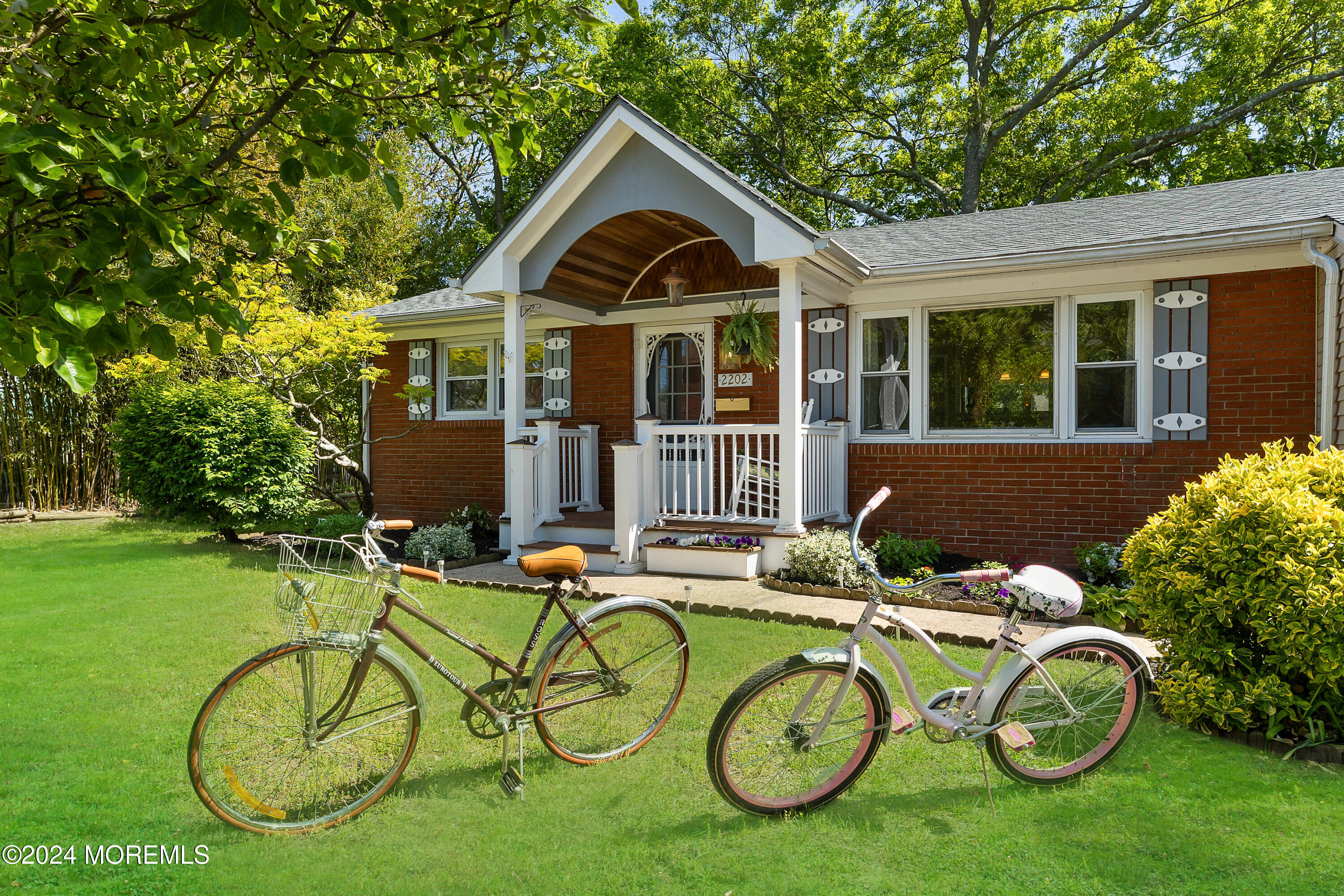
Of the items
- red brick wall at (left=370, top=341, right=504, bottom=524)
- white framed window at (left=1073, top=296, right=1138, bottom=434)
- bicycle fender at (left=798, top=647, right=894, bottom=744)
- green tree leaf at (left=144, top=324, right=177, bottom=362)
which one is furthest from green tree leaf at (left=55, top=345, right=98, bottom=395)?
red brick wall at (left=370, top=341, right=504, bottom=524)

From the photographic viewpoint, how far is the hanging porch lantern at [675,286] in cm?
914

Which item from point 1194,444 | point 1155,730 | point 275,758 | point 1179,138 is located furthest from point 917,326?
point 1179,138

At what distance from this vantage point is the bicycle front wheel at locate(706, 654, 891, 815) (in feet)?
9.75

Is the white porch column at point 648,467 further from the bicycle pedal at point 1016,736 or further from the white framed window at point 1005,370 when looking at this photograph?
the bicycle pedal at point 1016,736

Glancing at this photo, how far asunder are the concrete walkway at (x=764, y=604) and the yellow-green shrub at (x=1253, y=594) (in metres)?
1.13

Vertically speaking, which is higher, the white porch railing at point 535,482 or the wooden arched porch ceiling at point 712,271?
the wooden arched porch ceiling at point 712,271

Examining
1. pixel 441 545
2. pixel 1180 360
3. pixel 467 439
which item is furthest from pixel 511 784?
pixel 467 439

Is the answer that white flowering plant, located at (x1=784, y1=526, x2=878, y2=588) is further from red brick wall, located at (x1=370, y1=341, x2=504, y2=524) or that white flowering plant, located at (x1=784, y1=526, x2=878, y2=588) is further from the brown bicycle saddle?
red brick wall, located at (x1=370, y1=341, x2=504, y2=524)

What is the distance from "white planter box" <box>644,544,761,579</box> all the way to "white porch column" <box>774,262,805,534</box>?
1.40ft

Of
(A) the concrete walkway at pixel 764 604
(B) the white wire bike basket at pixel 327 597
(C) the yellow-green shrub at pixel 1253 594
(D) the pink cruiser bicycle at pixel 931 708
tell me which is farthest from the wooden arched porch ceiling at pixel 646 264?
(D) the pink cruiser bicycle at pixel 931 708

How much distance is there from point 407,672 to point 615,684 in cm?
100

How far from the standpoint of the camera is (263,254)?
2.81 metres

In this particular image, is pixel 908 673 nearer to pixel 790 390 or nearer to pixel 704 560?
pixel 790 390

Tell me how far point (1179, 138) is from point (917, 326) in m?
14.9
